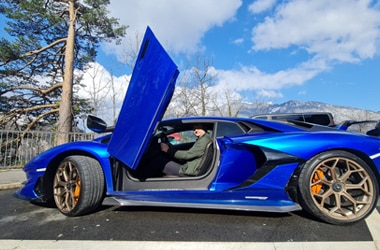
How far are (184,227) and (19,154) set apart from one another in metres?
7.45

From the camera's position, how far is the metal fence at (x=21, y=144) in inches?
279

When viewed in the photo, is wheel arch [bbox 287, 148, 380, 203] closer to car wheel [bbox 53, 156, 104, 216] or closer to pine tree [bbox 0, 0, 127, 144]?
car wheel [bbox 53, 156, 104, 216]

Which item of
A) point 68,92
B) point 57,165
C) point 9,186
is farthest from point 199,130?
point 68,92

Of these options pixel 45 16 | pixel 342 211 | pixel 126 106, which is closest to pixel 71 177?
pixel 126 106

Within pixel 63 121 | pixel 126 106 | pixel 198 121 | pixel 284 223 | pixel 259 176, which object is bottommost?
pixel 284 223

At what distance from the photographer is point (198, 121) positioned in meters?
2.90

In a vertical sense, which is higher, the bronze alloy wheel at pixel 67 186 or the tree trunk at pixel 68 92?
the tree trunk at pixel 68 92

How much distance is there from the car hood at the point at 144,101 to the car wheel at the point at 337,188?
1503mm

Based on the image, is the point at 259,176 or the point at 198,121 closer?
the point at 259,176

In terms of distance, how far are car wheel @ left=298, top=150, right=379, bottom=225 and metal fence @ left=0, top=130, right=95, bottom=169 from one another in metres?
7.53

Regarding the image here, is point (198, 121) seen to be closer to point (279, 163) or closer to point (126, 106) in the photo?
point (126, 106)

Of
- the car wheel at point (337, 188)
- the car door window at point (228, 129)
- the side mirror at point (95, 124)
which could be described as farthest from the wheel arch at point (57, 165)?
the car wheel at point (337, 188)

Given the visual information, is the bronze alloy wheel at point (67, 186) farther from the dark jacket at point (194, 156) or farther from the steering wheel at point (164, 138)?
the dark jacket at point (194, 156)

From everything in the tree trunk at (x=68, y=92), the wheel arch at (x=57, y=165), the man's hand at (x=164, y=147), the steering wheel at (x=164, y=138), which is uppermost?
the tree trunk at (x=68, y=92)
